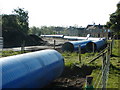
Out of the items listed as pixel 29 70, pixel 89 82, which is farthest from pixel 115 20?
pixel 89 82

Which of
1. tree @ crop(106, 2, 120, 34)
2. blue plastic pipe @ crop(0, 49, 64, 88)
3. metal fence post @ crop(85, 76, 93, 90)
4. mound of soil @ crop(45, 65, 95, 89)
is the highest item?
tree @ crop(106, 2, 120, 34)

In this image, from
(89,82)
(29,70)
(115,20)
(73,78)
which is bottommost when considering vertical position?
(73,78)

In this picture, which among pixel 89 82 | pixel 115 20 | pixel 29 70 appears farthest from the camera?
pixel 115 20

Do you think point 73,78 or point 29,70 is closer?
point 29,70

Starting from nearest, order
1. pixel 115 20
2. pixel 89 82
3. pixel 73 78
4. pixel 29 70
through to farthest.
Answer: pixel 89 82 → pixel 29 70 → pixel 73 78 → pixel 115 20

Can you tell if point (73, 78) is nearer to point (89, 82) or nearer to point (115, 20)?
point (89, 82)

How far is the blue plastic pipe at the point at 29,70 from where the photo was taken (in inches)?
205

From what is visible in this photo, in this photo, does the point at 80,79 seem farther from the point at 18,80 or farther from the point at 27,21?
the point at 27,21

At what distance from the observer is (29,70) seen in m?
6.04

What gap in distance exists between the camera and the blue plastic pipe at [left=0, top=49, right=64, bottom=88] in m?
5.21

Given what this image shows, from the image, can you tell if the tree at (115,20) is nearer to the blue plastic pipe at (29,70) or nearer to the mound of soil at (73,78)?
the mound of soil at (73,78)

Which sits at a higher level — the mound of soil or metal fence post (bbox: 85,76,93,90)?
metal fence post (bbox: 85,76,93,90)

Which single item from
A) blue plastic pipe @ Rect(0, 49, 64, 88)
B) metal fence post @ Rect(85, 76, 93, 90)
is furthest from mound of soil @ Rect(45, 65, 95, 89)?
metal fence post @ Rect(85, 76, 93, 90)

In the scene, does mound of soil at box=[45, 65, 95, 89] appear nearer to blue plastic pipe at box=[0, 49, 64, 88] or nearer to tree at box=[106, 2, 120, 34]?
blue plastic pipe at box=[0, 49, 64, 88]
